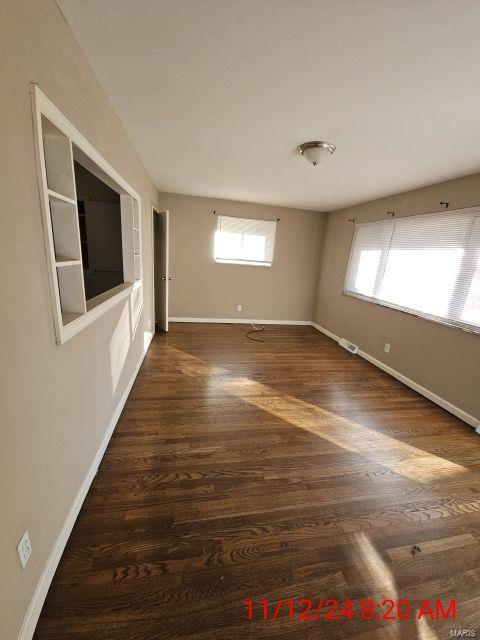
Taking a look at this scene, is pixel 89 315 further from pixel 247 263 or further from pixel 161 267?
pixel 247 263

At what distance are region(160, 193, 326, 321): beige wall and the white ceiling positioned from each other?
6.97ft

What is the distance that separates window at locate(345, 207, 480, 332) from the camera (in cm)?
249

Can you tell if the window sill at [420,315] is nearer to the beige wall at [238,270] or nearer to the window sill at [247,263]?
the beige wall at [238,270]

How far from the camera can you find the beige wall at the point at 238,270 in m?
4.55

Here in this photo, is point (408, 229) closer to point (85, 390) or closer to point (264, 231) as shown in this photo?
point (264, 231)

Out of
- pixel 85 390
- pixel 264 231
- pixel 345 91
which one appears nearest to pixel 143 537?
pixel 85 390

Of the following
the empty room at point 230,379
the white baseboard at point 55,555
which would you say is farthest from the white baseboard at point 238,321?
the white baseboard at point 55,555

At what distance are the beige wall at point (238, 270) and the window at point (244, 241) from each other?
112 mm

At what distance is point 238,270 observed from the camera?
4.95 m

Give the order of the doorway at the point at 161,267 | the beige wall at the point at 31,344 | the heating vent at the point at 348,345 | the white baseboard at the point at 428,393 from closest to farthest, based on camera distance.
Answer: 1. the beige wall at the point at 31,344
2. the white baseboard at the point at 428,393
3. the doorway at the point at 161,267
4. the heating vent at the point at 348,345

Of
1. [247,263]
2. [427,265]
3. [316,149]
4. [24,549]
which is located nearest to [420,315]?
[427,265]

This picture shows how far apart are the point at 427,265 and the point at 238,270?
303 cm

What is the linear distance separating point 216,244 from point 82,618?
4.56 metres

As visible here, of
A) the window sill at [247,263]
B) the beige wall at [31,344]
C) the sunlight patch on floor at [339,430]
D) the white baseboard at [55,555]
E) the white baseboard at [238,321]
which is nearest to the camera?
the beige wall at [31,344]
